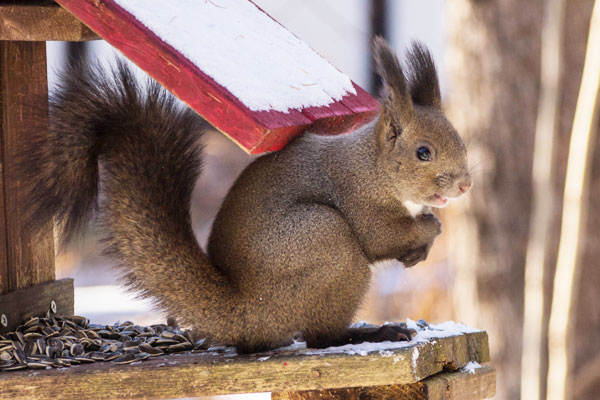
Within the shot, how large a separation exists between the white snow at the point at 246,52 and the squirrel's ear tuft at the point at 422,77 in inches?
7.3

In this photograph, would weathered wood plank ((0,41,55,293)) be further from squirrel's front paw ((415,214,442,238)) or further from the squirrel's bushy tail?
squirrel's front paw ((415,214,442,238))

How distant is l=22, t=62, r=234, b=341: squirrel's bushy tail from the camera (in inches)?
82.7

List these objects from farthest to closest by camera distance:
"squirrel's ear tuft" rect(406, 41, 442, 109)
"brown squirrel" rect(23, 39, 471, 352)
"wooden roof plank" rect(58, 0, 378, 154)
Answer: "squirrel's ear tuft" rect(406, 41, 442, 109)
"brown squirrel" rect(23, 39, 471, 352)
"wooden roof plank" rect(58, 0, 378, 154)

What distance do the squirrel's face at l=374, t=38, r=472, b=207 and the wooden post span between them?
89 centimetres

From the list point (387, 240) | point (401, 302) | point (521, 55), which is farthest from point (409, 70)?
point (401, 302)

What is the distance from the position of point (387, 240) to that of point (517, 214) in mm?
2307

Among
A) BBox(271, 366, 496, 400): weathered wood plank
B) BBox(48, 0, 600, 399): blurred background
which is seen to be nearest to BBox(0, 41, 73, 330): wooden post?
BBox(271, 366, 496, 400): weathered wood plank

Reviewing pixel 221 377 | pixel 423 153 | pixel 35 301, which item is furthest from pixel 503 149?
pixel 221 377

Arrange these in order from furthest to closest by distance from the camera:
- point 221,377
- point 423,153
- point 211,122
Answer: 1. point 423,153
2. point 221,377
3. point 211,122

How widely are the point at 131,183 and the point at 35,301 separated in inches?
23.9

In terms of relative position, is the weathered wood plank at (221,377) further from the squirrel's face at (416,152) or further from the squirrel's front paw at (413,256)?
the squirrel's face at (416,152)

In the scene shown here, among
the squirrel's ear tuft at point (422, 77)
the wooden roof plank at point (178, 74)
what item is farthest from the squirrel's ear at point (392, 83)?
the wooden roof plank at point (178, 74)

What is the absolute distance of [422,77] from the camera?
2475mm

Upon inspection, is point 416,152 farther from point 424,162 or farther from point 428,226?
point 428,226
